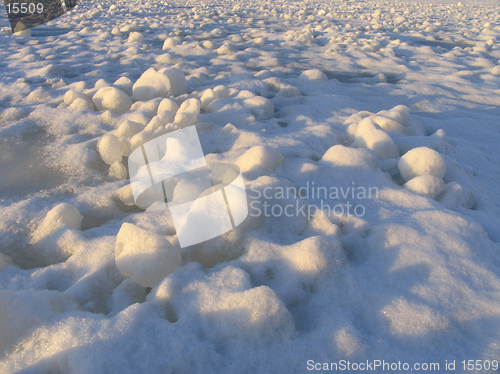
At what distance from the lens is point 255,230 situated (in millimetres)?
1176

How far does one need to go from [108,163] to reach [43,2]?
6.04m

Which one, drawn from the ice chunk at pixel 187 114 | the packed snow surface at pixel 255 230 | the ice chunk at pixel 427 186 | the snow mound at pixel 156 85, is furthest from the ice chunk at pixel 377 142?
the snow mound at pixel 156 85

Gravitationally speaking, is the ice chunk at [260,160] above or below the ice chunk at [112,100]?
below

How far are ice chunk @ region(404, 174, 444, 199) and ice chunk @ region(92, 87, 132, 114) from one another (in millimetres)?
1716

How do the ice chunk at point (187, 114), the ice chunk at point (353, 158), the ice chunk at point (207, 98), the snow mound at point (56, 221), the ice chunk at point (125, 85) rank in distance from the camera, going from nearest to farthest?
1. the snow mound at point (56, 221)
2. the ice chunk at point (353, 158)
3. the ice chunk at point (187, 114)
4. the ice chunk at point (207, 98)
5. the ice chunk at point (125, 85)

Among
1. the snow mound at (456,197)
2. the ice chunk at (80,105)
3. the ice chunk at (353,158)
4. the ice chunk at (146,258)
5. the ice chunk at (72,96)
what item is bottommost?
the snow mound at (456,197)

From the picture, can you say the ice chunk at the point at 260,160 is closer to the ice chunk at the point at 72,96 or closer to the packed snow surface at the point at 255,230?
the packed snow surface at the point at 255,230

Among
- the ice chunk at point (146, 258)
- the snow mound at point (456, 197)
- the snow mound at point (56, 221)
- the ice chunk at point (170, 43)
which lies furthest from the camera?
the ice chunk at point (170, 43)

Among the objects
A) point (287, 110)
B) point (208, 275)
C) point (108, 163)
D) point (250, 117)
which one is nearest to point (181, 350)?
point (208, 275)

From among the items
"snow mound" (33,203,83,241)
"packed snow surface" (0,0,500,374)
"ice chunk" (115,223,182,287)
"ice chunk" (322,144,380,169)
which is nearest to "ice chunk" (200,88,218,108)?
"packed snow surface" (0,0,500,374)

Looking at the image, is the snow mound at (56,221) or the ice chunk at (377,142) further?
the ice chunk at (377,142)

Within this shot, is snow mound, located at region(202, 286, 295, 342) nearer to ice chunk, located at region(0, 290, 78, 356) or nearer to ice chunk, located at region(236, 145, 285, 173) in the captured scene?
ice chunk, located at region(0, 290, 78, 356)

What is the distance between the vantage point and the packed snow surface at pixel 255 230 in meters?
0.81

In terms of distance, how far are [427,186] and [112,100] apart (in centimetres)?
182
